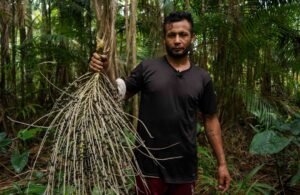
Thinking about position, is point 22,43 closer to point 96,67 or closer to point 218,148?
point 218,148

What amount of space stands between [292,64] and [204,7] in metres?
1.27

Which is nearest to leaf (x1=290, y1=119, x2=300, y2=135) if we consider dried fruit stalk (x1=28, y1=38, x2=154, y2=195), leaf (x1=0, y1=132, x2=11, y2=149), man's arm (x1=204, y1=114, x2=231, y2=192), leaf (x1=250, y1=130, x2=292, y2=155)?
leaf (x1=250, y1=130, x2=292, y2=155)

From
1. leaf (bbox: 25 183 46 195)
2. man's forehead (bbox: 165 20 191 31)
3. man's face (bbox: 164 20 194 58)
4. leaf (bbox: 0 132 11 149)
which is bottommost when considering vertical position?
leaf (bbox: 25 183 46 195)

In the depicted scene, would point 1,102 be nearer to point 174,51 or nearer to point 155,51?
point 155,51

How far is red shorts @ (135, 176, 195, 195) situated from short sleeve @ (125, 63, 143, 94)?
1.62 ft

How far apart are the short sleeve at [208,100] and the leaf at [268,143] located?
0.74 meters

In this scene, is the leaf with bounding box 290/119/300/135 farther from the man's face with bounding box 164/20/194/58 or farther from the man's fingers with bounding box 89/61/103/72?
the man's fingers with bounding box 89/61/103/72

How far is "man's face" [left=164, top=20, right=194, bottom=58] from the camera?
7.68 ft

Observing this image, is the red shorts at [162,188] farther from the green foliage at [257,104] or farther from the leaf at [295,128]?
the green foliage at [257,104]

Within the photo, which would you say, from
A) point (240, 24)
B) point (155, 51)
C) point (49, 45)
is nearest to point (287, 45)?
point (240, 24)

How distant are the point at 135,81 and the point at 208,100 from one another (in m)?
0.44

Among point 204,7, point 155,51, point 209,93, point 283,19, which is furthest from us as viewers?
point 204,7

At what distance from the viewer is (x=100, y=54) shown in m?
1.91

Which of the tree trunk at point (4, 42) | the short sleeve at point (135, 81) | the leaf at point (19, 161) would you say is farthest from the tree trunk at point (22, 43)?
the short sleeve at point (135, 81)
